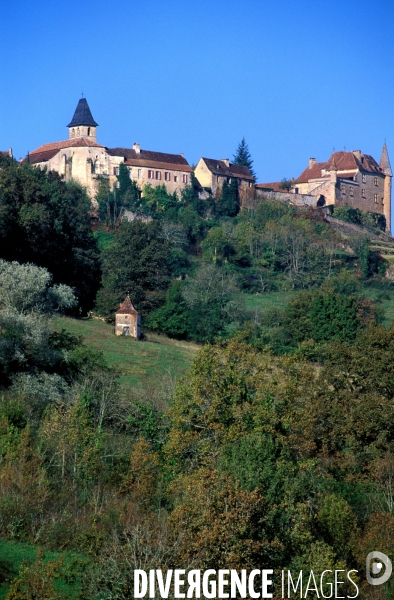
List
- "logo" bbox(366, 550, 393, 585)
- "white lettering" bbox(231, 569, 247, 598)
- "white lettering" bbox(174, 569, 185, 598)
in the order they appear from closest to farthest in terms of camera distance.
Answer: "white lettering" bbox(174, 569, 185, 598), "white lettering" bbox(231, 569, 247, 598), "logo" bbox(366, 550, 393, 585)

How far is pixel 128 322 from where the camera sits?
49.6 meters

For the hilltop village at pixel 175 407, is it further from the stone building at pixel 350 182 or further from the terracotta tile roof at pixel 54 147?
the stone building at pixel 350 182

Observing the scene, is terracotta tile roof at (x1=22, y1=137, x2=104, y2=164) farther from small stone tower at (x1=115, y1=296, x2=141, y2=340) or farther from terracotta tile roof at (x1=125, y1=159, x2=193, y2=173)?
small stone tower at (x1=115, y1=296, x2=141, y2=340)

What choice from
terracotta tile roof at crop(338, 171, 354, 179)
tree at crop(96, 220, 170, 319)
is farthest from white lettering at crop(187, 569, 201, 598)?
terracotta tile roof at crop(338, 171, 354, 179)

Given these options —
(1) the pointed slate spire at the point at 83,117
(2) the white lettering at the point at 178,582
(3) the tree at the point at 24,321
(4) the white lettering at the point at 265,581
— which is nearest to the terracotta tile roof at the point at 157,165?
(1) the pointed slate spire at the point at 83,117

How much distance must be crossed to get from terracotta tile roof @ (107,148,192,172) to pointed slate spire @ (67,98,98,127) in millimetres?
2911

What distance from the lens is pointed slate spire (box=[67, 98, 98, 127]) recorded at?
3191 inches

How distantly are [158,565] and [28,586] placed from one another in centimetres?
194

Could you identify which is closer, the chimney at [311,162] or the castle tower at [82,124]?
the castle tower at [82,124]

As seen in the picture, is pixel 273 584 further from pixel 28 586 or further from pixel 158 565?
pixel 28 586

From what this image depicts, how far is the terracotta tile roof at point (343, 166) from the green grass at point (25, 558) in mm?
70013

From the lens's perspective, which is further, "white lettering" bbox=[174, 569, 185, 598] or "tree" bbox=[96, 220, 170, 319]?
"tree" bbox=[96, 220, 170, 319]

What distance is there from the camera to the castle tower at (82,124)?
80750 mm

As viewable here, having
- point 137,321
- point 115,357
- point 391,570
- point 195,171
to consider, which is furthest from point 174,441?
point 195,171
